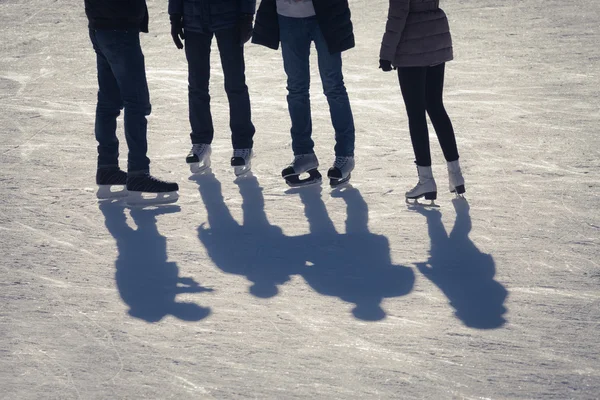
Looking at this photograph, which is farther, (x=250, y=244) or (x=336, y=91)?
(x=336, y=91)

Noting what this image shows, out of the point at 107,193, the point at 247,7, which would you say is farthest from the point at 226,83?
the point at 107,193

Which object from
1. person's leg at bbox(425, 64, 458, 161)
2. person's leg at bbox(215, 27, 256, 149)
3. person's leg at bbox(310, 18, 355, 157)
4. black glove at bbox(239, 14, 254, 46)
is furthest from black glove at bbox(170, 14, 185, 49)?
person's leg at bbox(425, 64, 458, 161)

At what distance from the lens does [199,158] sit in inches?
296

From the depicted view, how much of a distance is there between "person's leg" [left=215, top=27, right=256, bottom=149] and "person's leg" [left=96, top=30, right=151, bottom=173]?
695mm

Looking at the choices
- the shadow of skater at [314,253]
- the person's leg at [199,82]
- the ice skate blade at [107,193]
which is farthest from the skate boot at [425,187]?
the ice skate blade at [107,193]

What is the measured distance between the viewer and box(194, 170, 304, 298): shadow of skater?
Answer: 5.54m

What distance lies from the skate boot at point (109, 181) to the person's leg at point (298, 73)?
Answer: 45.4 inches

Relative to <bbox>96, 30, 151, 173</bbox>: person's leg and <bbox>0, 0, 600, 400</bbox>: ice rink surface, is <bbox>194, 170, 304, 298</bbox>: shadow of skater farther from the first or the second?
<bbox>96, 30, 151, 173</bbox>: person's leg

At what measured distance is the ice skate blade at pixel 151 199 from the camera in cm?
683

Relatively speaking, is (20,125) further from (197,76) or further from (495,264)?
(495,264)

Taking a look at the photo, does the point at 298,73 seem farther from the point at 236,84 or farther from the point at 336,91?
the point at 236,84

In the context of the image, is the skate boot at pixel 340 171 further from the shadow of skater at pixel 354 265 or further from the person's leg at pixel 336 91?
the shadow of skater at pixel 354 265

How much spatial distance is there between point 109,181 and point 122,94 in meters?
0.60

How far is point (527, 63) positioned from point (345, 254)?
200 inches
